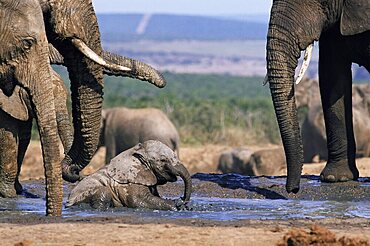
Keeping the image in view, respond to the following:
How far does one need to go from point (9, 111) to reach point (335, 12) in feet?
9.91

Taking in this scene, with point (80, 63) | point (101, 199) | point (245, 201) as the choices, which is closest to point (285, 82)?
point (245, 201)

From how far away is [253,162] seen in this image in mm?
21375

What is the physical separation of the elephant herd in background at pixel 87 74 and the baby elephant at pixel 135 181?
0.10m

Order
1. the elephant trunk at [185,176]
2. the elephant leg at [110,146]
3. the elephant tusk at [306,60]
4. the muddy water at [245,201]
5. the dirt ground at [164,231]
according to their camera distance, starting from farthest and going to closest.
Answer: the elephant leg at [110,146] < the elephant tusk at [306,60] < the elephant trunk at [185,176] < the muddy water at [245,201] < the dirt ground at [164,231]

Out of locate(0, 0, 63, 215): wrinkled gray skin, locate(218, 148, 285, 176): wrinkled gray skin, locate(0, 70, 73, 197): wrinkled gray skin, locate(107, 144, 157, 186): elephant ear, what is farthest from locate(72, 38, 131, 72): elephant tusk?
locate(218, 148, 285, 176): wrinkled gray skin

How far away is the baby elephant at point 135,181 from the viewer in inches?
400

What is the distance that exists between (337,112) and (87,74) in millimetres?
3539

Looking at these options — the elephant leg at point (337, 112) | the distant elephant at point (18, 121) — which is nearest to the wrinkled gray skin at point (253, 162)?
the elephant leg at point (337, 112)

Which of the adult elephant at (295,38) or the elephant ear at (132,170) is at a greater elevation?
the adult elephant at (295,38)

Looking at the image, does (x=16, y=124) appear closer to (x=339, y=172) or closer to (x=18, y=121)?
(x=18, y=121)

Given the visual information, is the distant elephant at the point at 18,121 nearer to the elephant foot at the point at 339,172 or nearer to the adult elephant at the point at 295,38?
the adult elephant at the point at 295,38

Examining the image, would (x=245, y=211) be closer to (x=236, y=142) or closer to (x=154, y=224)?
(x=154, y=224)

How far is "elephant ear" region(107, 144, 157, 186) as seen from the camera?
1030 centimetres

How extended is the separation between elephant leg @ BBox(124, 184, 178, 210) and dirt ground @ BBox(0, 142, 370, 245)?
106cm
